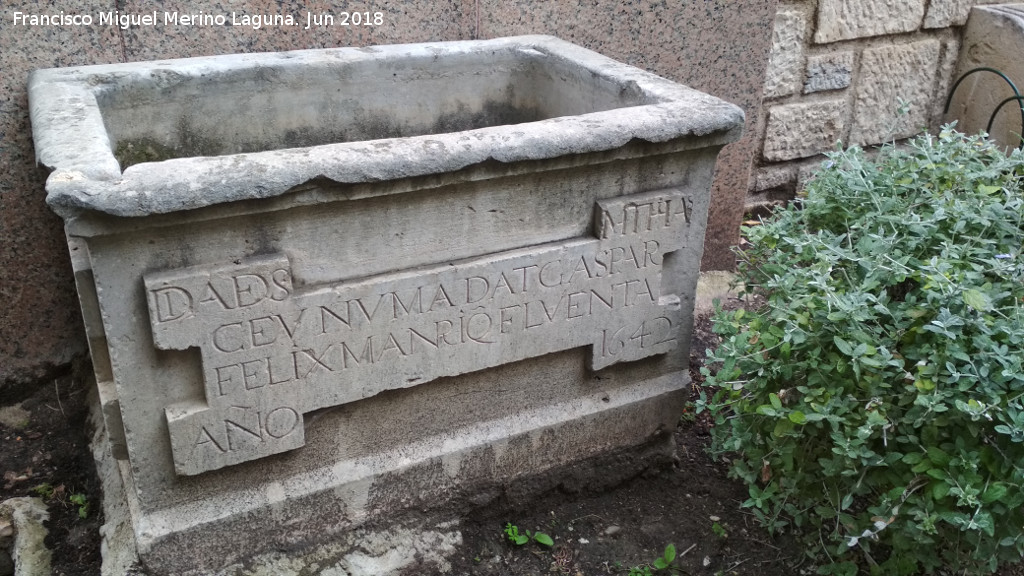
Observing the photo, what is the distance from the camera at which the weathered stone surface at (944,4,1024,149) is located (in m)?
4.07

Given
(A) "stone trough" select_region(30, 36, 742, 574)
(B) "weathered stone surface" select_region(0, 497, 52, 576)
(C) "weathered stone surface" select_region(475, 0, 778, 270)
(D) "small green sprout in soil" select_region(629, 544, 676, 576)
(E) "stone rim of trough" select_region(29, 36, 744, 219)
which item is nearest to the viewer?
(E) "stone rim of trough" select_region(29, 36, 744, 219)

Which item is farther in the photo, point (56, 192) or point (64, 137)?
point (64, 137)

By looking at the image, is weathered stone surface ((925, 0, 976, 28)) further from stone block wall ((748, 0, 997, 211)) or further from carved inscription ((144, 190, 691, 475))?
carved inscription ((144, 190, 691, 475))

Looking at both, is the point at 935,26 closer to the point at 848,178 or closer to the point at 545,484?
the point at 848,178

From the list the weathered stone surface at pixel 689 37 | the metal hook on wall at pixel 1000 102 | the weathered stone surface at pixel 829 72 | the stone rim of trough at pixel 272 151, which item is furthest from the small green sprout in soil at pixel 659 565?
the metal hook on wall at pixel 1000 102

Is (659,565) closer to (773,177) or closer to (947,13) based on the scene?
(773,177)

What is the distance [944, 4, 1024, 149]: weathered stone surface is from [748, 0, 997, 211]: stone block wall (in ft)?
0.21

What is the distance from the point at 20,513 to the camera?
226 cm

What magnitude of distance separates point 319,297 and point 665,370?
105cm

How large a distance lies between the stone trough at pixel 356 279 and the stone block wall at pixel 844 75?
1.59 metres

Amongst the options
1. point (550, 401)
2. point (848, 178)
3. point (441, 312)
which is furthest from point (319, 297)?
point (848, 178)

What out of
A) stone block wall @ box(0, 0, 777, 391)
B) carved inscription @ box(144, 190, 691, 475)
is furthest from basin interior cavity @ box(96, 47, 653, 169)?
carved inscription @ box(144, 190, 691, 475)

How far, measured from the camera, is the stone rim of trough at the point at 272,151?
1.62 metres

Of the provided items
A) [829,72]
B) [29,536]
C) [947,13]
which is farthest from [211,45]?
[947,13]
